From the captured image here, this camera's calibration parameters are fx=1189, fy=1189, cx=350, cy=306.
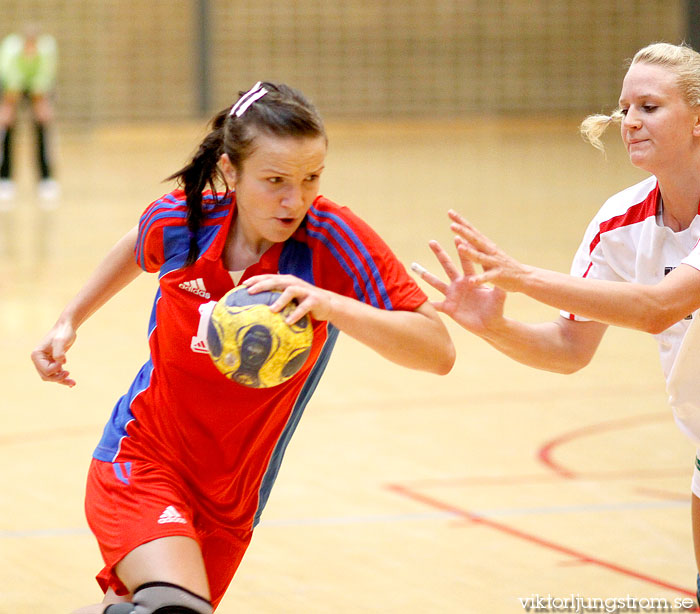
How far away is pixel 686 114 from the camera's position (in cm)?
277

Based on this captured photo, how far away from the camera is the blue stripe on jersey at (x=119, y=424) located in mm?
2811

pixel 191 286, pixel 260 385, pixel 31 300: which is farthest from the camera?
pixel 31 300

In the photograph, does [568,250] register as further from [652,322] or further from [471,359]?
[652,322]

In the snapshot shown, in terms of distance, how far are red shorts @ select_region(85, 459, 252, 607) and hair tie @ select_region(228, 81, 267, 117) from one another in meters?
0.83

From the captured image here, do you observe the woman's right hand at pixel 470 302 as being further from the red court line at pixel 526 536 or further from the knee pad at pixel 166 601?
the red court line at pixel 526 536

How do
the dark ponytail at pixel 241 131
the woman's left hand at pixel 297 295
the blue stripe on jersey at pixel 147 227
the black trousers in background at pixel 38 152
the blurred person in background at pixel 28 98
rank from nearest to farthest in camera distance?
the woman's left hand at pixel 297 295
the dark ponytail at pixel 241 131
the blue stripe on jersey at pixel 147 227
the black trousers in background at pixel 38 152
the blurred person in background at pixel 28 98

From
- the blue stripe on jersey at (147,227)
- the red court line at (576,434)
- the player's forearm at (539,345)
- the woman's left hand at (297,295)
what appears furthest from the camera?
the red court line at (576,434)

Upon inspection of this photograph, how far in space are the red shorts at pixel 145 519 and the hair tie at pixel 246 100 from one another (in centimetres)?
83

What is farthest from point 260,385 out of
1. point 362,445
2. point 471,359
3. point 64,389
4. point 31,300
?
point 31,300

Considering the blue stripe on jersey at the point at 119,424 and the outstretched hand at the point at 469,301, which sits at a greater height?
the outstretched hand at the point at 469,301

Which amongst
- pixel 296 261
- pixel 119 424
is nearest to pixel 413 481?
pixel 119 424

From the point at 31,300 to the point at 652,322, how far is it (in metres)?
6.34

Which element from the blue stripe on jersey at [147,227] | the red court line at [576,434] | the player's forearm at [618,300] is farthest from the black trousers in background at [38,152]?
the player's forearm at [618,300]

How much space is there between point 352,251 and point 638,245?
0.79 m
